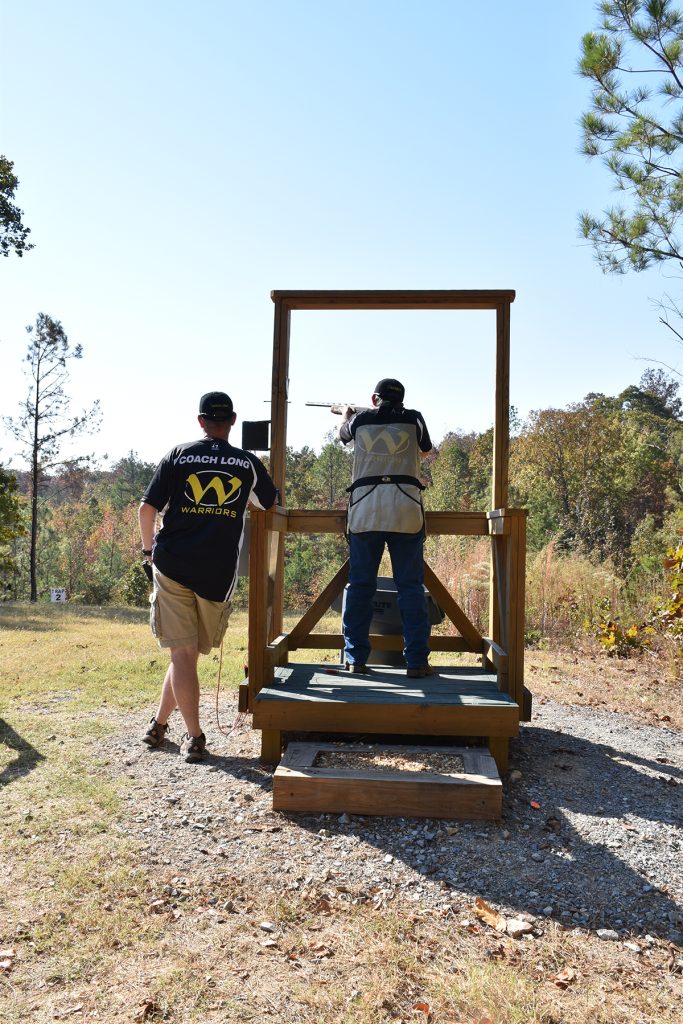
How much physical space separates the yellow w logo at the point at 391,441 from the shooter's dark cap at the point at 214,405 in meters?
0.83

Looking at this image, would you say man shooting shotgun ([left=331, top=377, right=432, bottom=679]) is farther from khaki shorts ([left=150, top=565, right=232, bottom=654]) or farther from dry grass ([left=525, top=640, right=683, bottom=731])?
dry grass ([left=525, top=640, right=683, bottom=731])

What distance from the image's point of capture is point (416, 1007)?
6.79ft

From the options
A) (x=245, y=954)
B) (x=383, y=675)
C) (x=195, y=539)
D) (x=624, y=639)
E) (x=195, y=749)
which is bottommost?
(x=245, y=954)

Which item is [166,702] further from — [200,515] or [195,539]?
[200,515]

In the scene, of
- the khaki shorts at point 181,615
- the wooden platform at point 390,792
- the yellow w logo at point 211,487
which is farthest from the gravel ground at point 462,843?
the yellow w logo at point 211,487

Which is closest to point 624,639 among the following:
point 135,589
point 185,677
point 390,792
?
point 390,792

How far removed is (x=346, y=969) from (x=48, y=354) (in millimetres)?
16437

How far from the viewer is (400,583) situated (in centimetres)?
431

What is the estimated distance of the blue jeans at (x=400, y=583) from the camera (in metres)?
4.28

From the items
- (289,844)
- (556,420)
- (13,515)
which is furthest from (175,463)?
(556,420)

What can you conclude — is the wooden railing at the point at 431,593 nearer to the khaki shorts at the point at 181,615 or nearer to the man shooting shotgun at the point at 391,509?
the khaki shorts at the point at 181,615

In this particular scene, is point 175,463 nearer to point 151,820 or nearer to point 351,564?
point 351,564

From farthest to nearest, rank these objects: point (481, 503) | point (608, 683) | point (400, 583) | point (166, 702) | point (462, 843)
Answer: point (481, 503), point (608, 683), point (400, 583), point (166, 702), point (462, 843)

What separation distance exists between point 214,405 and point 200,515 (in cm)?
59
